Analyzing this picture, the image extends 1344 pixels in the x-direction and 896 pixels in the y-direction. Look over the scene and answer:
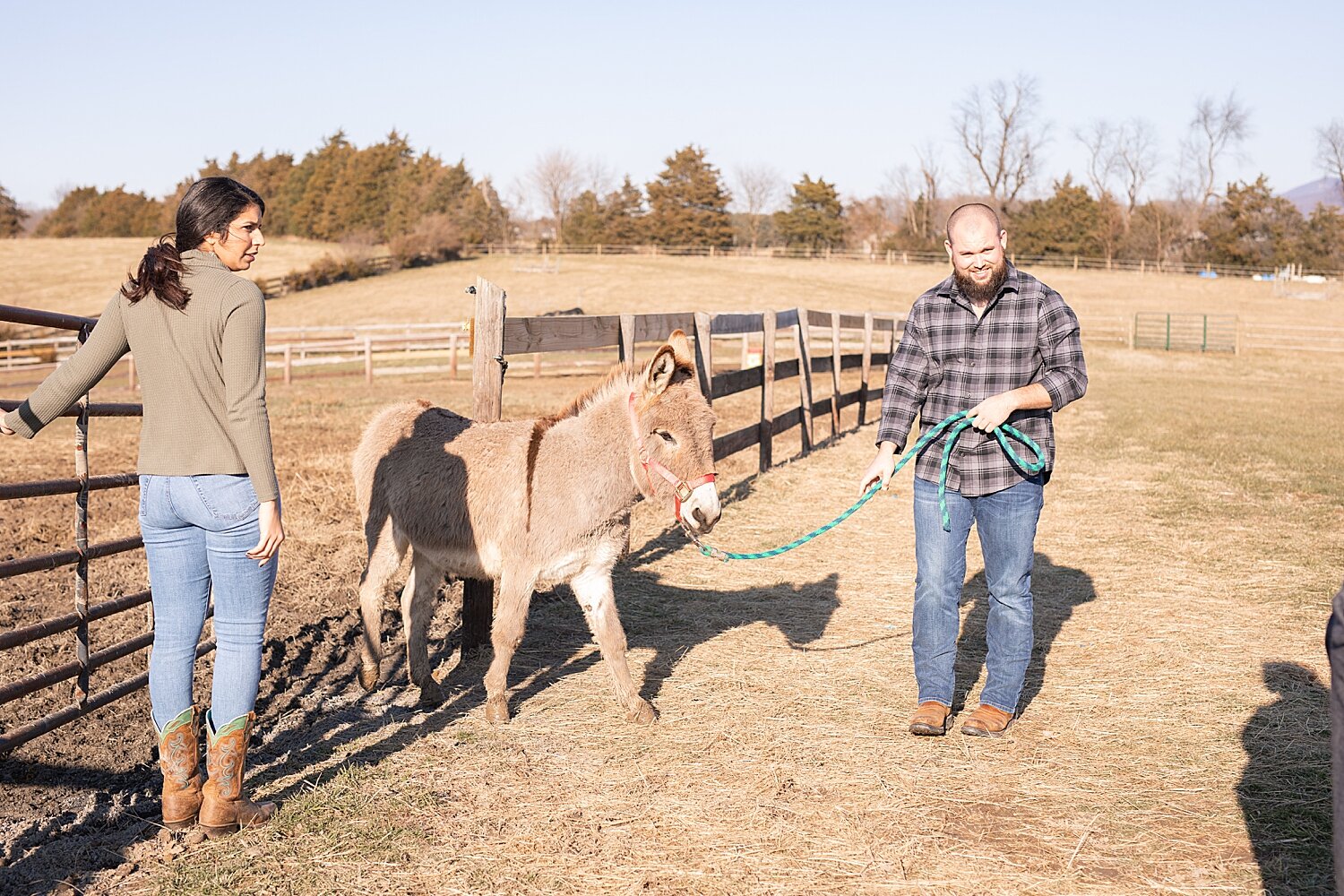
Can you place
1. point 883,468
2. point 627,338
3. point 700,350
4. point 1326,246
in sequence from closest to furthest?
point 883,468 → point 627,338 → point 700,350 → point 1326,246

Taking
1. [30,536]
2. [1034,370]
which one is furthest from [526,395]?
[1034,370]

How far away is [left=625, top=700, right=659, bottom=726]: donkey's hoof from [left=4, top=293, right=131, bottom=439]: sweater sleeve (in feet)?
8.78

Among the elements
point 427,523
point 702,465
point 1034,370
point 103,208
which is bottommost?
point 427,523

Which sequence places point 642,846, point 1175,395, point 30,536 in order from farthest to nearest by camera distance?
point 1175,395 < point 30,536 < point 642,846

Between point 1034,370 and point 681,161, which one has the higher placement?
point 681,161

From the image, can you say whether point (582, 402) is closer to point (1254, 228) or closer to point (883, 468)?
point (883, 468)

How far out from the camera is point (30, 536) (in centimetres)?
801

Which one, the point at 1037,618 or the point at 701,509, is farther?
the point at 1037,618

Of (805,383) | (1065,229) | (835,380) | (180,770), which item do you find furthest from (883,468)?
(1065,229)

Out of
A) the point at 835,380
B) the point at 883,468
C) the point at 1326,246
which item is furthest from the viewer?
the point at 1326,246

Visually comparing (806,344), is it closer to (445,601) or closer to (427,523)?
(445,601)

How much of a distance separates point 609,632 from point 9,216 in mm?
86432

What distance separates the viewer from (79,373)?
3346 millimetres

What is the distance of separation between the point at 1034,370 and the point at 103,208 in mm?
87971
